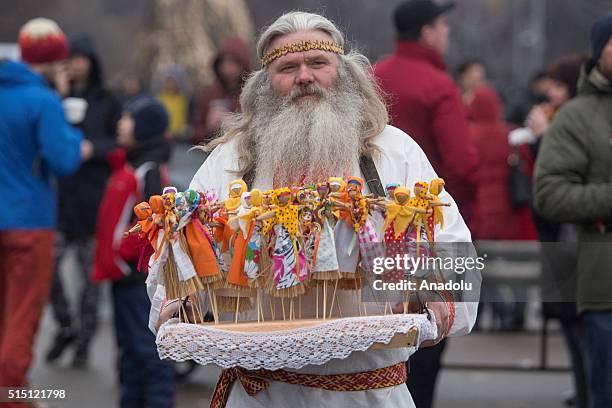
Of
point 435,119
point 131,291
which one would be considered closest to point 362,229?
point 435,119

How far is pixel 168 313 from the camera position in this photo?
149 inches

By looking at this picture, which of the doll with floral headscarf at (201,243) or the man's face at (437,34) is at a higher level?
the man's face at (437,34)

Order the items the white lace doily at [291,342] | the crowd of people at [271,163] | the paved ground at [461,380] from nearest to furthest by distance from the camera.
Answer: the white lace doily at [291,342] → the crowd of people at [271,163] → the paved ground at [461,380]

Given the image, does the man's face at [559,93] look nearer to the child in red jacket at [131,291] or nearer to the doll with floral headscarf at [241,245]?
the child in red jacket at [131,291]

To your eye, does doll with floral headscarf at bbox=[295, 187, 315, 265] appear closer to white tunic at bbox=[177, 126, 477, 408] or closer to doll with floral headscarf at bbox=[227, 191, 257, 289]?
doll with floral headscarf at bbox=[227, 191, 257, 289]

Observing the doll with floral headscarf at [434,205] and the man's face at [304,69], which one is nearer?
the doll with floral headscarf at [434,205]

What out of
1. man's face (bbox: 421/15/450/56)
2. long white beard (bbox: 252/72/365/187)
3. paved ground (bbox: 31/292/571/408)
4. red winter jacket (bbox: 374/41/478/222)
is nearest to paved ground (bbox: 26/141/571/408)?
paved ground (bbox: 31/292/571/408)

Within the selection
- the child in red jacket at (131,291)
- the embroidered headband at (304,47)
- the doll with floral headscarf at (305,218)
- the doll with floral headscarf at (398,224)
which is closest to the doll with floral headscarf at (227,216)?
the doll with floral headscarf at (305,218)

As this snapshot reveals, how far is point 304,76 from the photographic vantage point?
3.98 metres

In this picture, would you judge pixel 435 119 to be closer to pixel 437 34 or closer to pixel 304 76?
pixel 437 34

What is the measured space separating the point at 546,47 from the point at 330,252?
2168cm

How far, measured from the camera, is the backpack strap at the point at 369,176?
3.84m

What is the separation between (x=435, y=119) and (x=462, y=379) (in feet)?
9.94

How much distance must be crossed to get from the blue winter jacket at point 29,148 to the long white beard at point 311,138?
3139 millimetres
